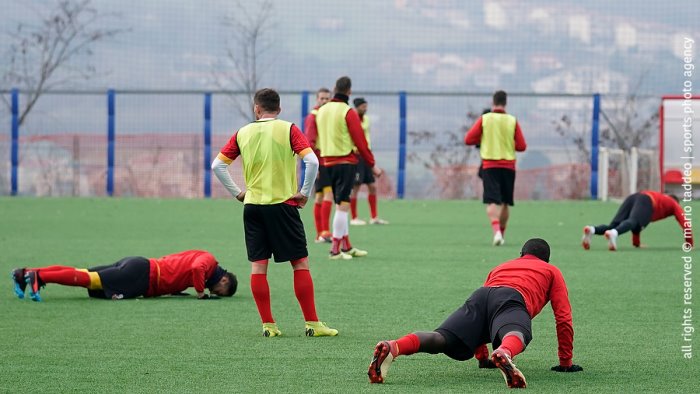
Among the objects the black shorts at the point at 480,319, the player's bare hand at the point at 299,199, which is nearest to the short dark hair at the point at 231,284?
the player's bare hand at the point at 299,199

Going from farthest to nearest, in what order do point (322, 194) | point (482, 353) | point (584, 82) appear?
point (584, 82), point (322, 194), point (482, 353)

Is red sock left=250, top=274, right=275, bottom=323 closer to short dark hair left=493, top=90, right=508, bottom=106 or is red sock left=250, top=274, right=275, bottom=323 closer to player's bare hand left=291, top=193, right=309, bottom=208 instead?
player's bare hand left=291, top=193, right=309, bottom=208

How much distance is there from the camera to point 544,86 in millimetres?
37375

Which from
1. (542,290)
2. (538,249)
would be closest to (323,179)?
(538,249)

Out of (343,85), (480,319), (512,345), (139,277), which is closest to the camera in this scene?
(512,345)

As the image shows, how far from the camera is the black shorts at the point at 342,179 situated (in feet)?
44.7

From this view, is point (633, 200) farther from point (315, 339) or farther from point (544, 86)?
point (544, 86)

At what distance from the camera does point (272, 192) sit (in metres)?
7.87

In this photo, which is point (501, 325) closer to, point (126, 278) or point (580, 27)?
point (126, 278)

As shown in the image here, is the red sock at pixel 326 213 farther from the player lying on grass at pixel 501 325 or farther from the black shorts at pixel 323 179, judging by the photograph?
the player lying on grass at pixel 501 325

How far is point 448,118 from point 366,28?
894cm

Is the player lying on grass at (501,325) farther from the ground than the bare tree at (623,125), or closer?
closer

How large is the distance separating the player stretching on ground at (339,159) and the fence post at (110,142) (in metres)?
15.1

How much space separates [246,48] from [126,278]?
2625 centimetres
